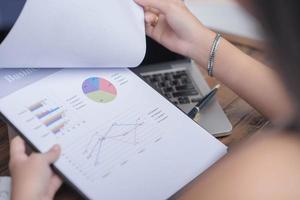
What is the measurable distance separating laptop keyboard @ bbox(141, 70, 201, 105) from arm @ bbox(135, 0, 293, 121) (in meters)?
0.04

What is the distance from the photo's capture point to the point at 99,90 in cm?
67

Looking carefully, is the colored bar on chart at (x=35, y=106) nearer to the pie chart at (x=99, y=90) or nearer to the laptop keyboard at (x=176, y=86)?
the pie chart at (x=99, y=90)

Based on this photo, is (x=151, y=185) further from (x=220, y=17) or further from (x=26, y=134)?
(x=220, y=17)

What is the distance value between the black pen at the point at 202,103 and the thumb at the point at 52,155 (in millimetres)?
250

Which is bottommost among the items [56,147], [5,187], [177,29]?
[5,187]

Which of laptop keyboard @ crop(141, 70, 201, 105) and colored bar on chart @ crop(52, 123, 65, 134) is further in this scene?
laptop keyboard @ crop(141, 70, 201, 105)

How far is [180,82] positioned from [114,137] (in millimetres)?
250

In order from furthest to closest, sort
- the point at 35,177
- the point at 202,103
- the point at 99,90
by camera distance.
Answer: the point at 202,103, the point at 99,90, the point at 35,177

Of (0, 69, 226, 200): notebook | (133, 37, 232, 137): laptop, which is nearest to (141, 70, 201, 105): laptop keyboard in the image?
(133, 37, 232, 137): laptop

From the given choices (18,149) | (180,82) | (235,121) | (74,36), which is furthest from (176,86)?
(18,149)

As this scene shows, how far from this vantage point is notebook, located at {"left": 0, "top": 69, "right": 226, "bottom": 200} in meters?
0.57

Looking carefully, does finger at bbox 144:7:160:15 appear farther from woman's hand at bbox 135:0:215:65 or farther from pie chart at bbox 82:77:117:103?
pie chart at bbox 82:77:117:103

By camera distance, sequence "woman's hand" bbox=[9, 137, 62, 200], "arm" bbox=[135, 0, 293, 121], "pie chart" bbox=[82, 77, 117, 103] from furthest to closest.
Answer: "arm" bbox=[135, 0, 293, 121], "pie chart" bbox=[82, 77, 117, 103], "woman's hand" bbox=[9, 137, 62, 200]

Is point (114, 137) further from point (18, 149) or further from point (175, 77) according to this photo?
point (175, 77)
